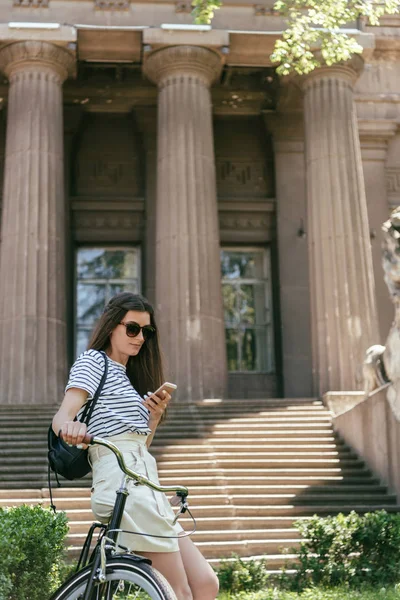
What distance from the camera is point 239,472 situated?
577 inches

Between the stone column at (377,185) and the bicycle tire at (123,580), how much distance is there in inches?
860

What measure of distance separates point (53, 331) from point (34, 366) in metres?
0.84

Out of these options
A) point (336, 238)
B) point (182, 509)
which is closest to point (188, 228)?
point (336, 238)

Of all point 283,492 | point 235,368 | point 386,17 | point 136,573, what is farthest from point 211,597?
point 386,17

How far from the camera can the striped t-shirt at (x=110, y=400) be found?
4.88 m

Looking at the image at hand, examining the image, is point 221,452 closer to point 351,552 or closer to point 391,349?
point 391,349

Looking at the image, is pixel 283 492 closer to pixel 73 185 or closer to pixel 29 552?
pixel 29 552

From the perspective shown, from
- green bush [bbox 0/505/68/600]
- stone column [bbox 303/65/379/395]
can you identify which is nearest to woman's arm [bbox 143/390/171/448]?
green bush [bbox 0/505/68/600]

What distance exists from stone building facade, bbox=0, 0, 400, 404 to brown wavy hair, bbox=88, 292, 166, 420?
13.4 m

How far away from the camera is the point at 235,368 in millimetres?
25797

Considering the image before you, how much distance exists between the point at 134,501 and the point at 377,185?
2285cm

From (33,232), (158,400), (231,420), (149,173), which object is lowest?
(158,400)

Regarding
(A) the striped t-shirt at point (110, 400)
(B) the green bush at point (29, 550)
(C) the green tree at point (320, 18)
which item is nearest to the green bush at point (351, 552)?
(B) the green bush at point (29, 550)

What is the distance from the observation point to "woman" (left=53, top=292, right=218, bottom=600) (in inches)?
181
